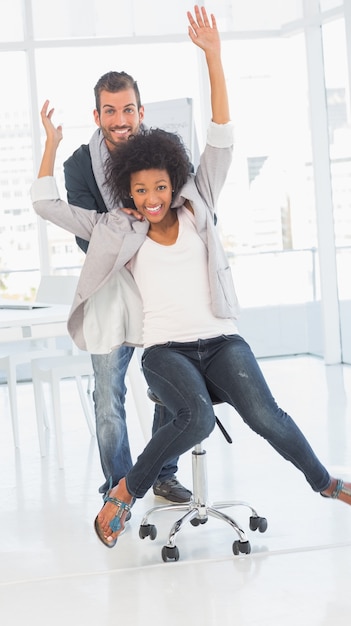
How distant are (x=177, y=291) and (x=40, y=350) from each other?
7.09 feet

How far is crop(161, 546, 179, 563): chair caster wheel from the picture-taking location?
3016mm

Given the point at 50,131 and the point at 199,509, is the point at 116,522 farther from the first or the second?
the point at 50,131

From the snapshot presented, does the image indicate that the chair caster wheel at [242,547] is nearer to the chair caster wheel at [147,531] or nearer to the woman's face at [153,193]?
the chair caster wheel at [147,531]

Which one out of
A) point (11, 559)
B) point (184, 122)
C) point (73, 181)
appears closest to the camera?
point (11, 559)

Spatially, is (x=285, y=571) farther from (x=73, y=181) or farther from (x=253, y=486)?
(x=73, y=181)

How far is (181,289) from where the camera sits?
3033mm

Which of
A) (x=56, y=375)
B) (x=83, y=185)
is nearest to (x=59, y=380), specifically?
(x=56, y=375)

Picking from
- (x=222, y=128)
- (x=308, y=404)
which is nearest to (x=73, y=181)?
(x=222, y=128)

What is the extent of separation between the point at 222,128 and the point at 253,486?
1458 millimetres

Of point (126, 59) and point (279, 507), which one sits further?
point (126, 59)

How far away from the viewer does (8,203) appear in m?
7.21

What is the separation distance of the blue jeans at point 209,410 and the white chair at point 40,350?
202 centimetres

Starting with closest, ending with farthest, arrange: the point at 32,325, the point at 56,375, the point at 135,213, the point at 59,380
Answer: the point at 135,213 < the point at 32,325 < the point at 56,375 < the point at 59,380

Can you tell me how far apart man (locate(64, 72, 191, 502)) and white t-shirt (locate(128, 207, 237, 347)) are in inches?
15.2
